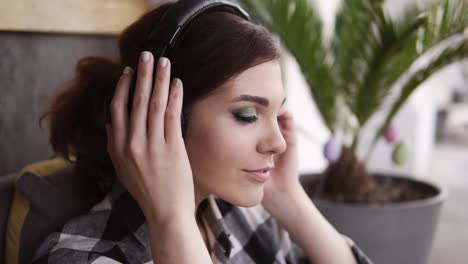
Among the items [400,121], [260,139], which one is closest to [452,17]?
[260,139]

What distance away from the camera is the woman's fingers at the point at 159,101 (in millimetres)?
787

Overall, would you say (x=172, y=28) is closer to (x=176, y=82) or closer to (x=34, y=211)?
(x=176, y=82)

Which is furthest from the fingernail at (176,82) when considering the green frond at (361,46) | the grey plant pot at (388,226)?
the grey plant pot at (388,226)

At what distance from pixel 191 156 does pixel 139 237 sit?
179 millimetres

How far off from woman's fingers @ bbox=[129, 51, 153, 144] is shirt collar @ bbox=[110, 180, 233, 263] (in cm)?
23

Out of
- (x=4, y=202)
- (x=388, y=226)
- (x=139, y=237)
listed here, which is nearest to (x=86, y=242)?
(x=139, y=237)

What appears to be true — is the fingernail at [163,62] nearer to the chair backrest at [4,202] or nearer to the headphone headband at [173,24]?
the headphone headband at [173,24]

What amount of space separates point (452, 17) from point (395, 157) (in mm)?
609

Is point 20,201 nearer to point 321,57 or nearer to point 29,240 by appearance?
point 29,240

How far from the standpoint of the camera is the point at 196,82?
35.7 inches

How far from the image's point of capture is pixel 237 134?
0.91 meters

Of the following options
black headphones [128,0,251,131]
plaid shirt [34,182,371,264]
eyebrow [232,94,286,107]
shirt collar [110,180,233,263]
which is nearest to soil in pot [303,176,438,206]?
plaid shirt [34,182,371,264]

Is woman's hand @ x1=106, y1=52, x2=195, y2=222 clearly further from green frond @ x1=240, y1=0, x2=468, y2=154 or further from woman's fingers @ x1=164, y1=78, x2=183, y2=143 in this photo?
green frond @ x1=240, y1=0, x2=468, y2=154

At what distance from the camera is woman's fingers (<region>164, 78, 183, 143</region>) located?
0.80 metres
